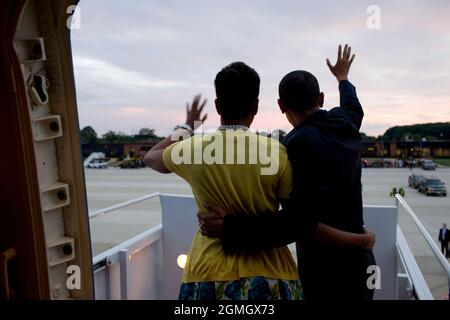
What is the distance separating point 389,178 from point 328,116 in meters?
34.3

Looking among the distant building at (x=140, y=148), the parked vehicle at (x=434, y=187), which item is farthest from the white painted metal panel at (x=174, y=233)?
the parked vehicle at (x=434, y=187)

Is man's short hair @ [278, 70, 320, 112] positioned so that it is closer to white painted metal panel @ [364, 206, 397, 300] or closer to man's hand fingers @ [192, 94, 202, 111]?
man's hand fingers @ [192, 94, 202, 111]

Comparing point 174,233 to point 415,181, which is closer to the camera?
point 174,233

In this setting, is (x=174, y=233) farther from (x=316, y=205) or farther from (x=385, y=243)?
(x=316, y=205)

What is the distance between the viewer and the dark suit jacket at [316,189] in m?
1.28

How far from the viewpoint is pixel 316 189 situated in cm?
135

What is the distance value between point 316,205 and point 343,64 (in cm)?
87

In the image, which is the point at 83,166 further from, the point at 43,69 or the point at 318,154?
the point at 318,154

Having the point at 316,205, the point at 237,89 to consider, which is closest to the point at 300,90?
the point at 237,89

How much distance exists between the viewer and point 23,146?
1.50 metres

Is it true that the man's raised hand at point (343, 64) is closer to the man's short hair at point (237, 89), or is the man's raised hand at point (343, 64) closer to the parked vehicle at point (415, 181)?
the man's short hair at point (237, 89)

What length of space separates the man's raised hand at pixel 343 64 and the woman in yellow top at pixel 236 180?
29.0 inches

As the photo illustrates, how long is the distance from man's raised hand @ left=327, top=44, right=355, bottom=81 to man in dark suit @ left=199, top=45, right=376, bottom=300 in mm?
111
